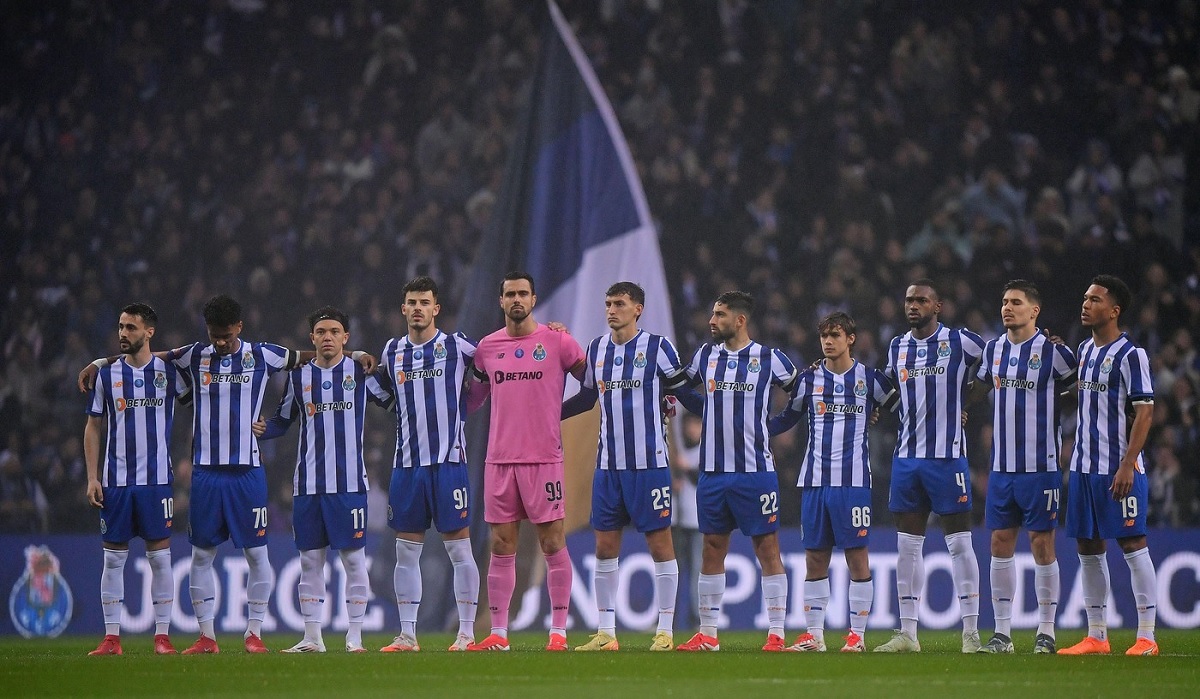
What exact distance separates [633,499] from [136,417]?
3155 millimetres

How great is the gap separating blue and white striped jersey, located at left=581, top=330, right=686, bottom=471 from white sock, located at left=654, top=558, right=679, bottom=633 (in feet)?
2.05

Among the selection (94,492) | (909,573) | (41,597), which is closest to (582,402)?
(909,573)

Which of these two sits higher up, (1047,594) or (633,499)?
(633,499)

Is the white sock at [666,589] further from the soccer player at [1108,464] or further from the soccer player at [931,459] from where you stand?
the soccer player at [1108,464]

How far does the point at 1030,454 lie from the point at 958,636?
3.08 meters

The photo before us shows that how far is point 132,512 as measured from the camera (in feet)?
30.8

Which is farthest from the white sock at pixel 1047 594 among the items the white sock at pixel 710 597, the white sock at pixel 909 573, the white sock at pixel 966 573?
the white sock at pixel 710 597

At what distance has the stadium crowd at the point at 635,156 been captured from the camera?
639 inches

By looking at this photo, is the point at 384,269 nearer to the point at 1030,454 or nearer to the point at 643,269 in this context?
the point at 643,269

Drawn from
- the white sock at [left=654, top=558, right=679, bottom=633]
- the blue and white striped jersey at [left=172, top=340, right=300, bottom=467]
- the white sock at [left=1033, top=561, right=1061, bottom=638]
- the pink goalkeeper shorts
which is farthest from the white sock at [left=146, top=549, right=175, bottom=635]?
the white sock at [left=1033, top=561, right=1061, bottom=638]

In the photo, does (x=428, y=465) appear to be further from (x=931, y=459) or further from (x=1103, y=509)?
(x=1103, y=509)

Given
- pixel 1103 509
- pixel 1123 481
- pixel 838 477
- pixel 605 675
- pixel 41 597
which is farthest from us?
pixel 41 597

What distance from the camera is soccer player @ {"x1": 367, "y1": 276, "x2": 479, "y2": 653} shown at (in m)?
9.29

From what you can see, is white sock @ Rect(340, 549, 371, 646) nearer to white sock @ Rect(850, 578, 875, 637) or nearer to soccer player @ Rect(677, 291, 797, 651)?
soccer player @ Rect(677, 291, 797, 651)
